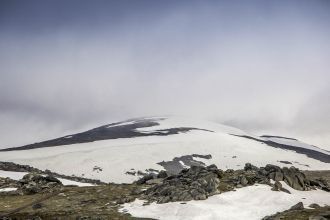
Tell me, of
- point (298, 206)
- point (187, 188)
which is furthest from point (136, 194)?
point (298, 206)

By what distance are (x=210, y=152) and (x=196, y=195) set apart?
137356mm

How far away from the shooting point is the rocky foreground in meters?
46.8

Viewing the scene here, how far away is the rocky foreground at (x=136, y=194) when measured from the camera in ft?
154

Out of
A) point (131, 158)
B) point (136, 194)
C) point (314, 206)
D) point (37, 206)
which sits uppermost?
point (131, 158)

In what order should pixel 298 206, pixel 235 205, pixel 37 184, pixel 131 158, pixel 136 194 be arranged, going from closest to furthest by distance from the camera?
1. pixel 298 206
2. pixel 235 205
3. pixel 136 194
4. pixel 37 184
5. pixel 131 158

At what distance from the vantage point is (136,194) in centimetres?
5559

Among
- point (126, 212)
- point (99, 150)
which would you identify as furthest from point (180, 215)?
point (99, 150)

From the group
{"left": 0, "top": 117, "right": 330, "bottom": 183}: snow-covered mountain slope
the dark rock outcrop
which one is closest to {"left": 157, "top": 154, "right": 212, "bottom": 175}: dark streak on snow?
{"left": 0, "top": 117, "right": 330, "bottom": 183}: snow-covered mountain slope

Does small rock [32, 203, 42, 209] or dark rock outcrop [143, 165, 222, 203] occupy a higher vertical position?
dark rock outcrop [143, 165, 222, 203]

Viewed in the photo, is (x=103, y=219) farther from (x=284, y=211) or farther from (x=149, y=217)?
(x=284, y=211)

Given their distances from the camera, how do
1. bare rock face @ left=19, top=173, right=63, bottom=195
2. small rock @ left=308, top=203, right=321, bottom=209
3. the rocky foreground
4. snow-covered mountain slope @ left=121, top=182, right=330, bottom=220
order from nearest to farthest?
1. snow-covered mountain slope @ left=121, top=182, right=330, bottom=220
2. small rock @ left=308, top=203, right=321, bottom=209
3. the rocky foreground
4. bare rock face @ left=19, top=173, right=63, bottom=195

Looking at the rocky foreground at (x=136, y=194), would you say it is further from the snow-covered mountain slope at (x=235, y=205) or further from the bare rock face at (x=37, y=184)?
the snow-covered mountain slope at (x=235, y=205)

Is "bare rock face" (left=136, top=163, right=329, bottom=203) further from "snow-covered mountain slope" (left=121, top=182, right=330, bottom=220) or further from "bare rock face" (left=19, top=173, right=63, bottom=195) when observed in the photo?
"bare rock face" (left=19, top=173, right=63, bottom=195)

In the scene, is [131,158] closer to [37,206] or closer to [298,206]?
[37,206]
